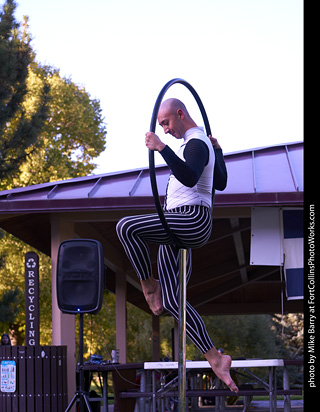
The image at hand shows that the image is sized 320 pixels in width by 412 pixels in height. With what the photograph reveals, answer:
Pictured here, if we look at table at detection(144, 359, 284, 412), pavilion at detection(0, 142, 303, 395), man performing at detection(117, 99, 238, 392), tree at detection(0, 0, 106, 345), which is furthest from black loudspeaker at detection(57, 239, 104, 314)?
tree at detection(0, 0, 106, 345)

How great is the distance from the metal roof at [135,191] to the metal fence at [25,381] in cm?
181

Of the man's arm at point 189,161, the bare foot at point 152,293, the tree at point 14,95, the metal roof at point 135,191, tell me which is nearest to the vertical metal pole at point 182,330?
the bare foot at point 152,293

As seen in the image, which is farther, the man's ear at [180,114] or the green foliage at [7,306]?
the green foliage at [7,306]

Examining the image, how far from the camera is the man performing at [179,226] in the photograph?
12.6 feet

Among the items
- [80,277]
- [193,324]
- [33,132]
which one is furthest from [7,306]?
[193,324]

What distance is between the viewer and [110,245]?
492 inches

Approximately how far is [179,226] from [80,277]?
2516 mm

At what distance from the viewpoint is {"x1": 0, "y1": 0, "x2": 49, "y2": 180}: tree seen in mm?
19281

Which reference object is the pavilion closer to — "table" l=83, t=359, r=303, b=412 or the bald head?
"table" l=83, t=359, r=303, b=412

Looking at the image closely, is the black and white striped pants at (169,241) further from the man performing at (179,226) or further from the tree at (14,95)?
the tree at (14,95)

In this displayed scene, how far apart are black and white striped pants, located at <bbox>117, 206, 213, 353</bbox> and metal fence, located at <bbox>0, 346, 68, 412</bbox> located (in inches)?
169

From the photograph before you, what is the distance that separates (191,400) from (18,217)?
6507 mm

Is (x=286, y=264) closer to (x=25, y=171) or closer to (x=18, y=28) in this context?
(x=18, y=28)

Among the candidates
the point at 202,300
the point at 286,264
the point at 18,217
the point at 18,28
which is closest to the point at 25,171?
the point at 18,28
